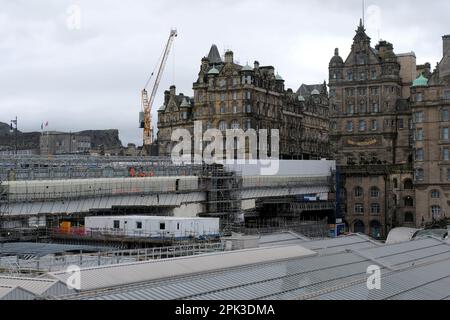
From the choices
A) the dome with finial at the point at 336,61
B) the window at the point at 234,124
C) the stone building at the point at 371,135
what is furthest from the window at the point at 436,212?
the window at the point at 234,124

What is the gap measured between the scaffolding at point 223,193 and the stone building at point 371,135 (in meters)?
29.0

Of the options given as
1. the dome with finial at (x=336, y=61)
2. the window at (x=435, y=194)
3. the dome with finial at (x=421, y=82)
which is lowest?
the window at (x=435, y=194)

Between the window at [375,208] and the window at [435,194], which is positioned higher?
the window at [435,194]

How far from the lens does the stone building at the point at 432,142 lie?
120 meters

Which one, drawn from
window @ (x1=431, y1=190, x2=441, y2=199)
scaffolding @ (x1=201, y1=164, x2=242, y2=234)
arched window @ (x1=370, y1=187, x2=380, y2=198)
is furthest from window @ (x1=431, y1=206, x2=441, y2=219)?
scaffolding @ (x1=201, y1=164, x2=242, y2=234)

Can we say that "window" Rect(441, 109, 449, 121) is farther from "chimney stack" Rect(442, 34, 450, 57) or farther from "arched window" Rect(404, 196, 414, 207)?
"arched window" Rect(404, 196, 414, 207)

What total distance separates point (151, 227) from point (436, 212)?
59.9 m

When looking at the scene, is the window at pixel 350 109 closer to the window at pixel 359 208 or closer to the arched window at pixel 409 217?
the window at pixel 359 208

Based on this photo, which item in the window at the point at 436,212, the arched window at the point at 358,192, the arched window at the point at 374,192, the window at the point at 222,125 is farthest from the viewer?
the window at the point at 222,125

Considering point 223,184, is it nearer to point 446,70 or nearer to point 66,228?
point 66,228

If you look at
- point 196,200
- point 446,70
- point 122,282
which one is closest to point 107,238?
point 196,200

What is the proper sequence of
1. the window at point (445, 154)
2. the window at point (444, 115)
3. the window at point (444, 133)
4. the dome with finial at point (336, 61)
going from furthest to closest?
the dome with finial at point (336, 61) < the window at point (445, 154) < the window at point (444, 133) < the window at point (444, 115)

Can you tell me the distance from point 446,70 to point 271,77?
1713 inches

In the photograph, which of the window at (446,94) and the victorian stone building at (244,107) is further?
the victorian stone building at (244,107)
